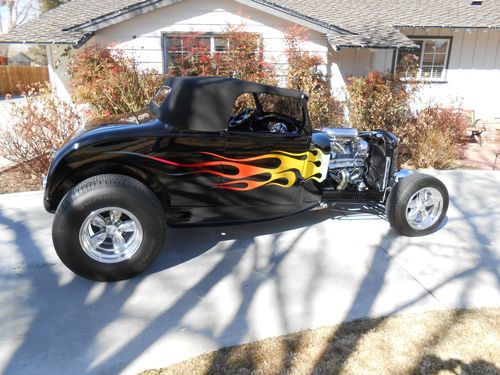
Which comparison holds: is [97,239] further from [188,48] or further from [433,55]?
[433,55]

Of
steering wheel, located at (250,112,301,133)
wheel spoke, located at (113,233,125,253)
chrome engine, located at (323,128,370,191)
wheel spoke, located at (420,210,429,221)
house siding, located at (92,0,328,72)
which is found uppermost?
house siding, located at (92,0,328,72)

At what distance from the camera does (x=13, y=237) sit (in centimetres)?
433

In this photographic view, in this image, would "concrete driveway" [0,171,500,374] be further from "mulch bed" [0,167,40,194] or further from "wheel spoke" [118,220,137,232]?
"mulch bed" [0,167,40,194]

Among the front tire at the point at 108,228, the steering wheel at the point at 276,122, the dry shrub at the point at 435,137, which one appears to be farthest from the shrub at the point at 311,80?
the front tire at the point at 108,228

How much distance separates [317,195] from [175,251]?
168 cm

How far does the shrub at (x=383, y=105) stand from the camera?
815 cm

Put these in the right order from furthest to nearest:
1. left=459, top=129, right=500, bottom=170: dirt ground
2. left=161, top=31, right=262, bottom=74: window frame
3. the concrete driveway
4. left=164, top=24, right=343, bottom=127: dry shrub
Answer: left=161, top=31, right=262, bottom=74: window frame < left=164, top=24, right=343, bottom=127: dry shrub < left=459, top=129, right=500, bottom=170: dirt ground < the concrete driveway

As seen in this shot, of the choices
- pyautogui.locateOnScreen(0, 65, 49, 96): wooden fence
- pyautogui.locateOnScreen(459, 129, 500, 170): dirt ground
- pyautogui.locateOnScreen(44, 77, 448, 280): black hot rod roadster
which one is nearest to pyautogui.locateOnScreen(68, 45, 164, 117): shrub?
pyautogui.locateOnScreen(44, 77, 448, 280): black hot rod roadster

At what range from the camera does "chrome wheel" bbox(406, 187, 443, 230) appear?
4516 millimetres

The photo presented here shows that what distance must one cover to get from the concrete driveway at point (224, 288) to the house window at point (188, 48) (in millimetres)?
5736

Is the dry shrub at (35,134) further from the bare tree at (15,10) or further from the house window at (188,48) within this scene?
the bare tree at (15,10)

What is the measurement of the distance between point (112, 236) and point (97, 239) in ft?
0.42

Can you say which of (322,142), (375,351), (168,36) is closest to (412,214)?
(322,142)

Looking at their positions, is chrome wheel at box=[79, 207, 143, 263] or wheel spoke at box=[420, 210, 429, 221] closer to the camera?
chrome wheel at box=[79, 207, 143, 263]
